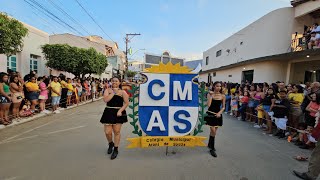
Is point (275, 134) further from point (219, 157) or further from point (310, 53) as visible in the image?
point (310, 53)

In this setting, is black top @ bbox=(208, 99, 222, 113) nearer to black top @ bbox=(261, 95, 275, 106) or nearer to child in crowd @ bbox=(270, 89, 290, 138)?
child in crowd @ bbox=(270, 89, 290, 138)

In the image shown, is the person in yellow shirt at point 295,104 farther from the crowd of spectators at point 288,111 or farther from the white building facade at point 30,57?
the white building facade at point 30,57

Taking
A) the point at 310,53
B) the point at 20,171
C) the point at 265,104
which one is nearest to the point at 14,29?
the point at 20,171

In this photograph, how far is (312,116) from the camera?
568cm

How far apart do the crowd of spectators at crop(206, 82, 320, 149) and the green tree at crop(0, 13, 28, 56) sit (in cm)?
947

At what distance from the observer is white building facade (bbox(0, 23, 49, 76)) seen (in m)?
14.1

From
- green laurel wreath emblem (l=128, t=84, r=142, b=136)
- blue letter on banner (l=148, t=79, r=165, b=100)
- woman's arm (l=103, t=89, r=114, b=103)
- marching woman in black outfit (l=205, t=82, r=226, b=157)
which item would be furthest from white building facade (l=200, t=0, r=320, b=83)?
woman's arm (l=103, t=89, r=114, b=103)

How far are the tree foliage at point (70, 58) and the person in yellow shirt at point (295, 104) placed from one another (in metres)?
16.1

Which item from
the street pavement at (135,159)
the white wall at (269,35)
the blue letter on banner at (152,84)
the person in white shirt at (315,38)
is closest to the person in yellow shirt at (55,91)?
the street pavement at (135,159)

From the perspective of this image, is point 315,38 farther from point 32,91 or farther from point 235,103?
point 32,91

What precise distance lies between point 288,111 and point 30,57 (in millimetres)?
16916

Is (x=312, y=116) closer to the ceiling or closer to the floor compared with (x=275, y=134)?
closer to the ceiling

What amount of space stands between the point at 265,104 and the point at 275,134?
1.17m

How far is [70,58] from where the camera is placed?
18.1m
